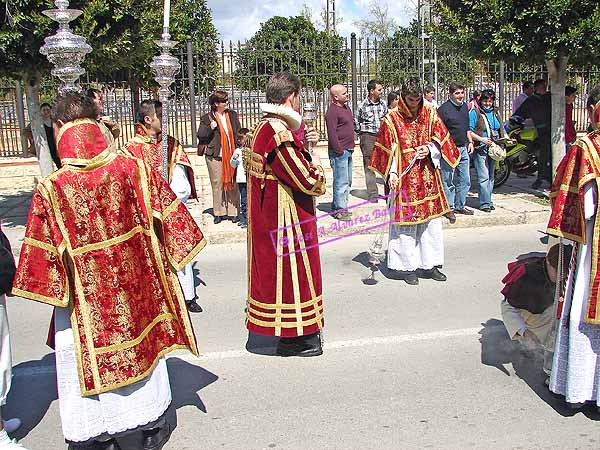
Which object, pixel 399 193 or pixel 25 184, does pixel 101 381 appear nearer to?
pixel 399 193

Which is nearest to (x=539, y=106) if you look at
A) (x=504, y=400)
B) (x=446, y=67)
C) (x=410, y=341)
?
(x=446, y=67)

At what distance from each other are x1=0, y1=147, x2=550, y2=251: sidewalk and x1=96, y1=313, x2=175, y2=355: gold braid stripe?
17.4ft

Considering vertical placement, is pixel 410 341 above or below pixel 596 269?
below

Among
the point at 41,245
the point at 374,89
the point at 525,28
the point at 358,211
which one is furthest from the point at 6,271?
the point at 525,28

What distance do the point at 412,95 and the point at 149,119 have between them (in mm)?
2530

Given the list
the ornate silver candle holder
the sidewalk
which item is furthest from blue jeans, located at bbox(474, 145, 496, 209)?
the ornate silver candle holder

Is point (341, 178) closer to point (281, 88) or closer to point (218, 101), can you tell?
point (218, 101)

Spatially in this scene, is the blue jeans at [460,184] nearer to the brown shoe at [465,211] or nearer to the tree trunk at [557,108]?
the brown shoe at [465,211]

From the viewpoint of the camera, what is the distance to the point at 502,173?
12.1m

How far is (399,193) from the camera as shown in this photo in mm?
7020

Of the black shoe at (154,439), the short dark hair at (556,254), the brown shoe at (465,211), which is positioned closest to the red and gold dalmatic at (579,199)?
the short dark hair at (556,254)

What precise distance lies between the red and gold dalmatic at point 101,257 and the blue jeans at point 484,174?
7.06m

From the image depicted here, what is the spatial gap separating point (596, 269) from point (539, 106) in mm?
8804

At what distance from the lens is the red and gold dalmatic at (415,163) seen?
700 centimetres
